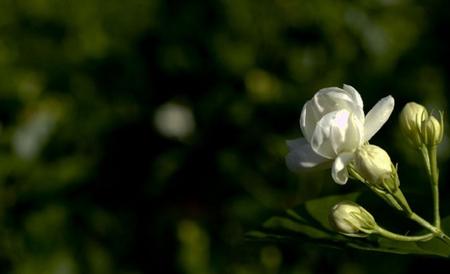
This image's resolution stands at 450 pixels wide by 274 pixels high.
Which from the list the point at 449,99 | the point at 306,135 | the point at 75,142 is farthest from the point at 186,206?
the point at 306,135

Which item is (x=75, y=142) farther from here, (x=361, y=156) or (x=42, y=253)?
(x=361, y=156)

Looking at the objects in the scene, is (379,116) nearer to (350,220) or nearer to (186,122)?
(350,220)

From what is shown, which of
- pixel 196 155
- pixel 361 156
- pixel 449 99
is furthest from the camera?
pixel 196 155

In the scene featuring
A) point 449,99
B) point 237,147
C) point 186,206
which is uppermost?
point 449,99

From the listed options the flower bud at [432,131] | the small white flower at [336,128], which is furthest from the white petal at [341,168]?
the flower bud at [432,131]

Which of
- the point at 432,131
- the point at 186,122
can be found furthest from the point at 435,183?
the point at 186,122

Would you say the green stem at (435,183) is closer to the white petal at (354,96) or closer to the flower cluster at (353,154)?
the flower cluster at (353,154)

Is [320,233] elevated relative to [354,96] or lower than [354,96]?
lower
